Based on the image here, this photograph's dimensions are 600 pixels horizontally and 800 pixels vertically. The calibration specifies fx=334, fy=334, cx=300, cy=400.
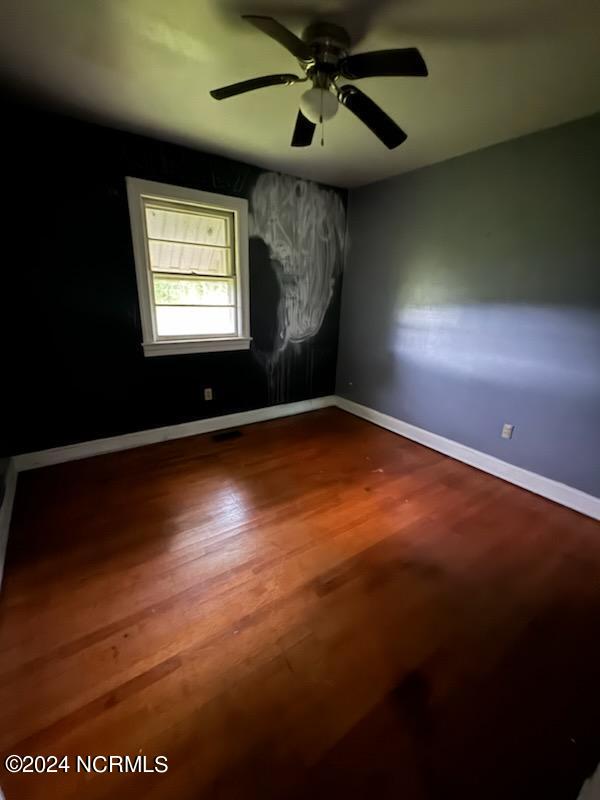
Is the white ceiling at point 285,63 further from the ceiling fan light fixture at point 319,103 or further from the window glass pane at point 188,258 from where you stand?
the window glass pane at point 188,258

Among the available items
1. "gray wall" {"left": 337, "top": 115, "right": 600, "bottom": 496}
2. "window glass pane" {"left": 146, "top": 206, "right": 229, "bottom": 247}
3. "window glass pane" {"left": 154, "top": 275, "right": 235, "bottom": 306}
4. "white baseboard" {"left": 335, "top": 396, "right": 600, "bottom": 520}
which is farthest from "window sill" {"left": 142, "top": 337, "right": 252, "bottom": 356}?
"white baseboard" {"left": 335, "top": 396, "right": 600, "bottom": 520}

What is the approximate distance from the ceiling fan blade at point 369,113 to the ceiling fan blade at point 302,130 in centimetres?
27

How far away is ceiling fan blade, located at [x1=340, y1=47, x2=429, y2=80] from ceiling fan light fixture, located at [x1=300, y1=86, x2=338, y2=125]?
0.11 m

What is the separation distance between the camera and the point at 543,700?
119cm

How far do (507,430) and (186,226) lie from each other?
311 centimetres

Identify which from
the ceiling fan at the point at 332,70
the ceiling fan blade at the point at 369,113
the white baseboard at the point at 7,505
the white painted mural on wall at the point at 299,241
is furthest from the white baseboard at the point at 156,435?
the ceiling fan blade at the point at 369,113

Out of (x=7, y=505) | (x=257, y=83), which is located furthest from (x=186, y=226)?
(x=7, y=505)

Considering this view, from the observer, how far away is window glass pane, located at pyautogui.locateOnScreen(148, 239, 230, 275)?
277 centimetres

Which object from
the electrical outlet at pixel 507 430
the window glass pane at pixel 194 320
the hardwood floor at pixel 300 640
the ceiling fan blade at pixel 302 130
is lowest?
the hardwood floor at pixel 300 640

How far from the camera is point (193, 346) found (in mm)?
3041

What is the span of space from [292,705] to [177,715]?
0.38 metres

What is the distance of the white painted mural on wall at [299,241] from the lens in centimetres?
312

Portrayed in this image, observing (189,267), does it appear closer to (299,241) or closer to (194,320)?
(194,320)

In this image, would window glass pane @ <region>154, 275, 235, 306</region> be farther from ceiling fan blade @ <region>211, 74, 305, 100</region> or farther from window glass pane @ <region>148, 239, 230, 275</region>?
ceiling fan blade @ <region>211, 74, 305, 100</region>
